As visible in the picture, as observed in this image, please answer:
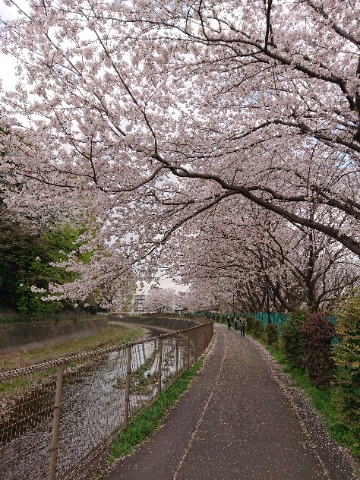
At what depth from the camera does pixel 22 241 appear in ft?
70.0

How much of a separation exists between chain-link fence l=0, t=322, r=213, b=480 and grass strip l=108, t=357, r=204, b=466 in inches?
7.9

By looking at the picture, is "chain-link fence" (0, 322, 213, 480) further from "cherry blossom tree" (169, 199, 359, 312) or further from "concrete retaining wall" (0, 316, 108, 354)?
"concrete retaining wall" (0, 316, 108, 354)

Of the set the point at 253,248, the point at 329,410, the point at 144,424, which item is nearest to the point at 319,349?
the point at 329,410

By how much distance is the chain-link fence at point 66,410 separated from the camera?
4.53 meters

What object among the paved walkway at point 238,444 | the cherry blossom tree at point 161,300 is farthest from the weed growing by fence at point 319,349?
the cherry blossom tree at point 161,300

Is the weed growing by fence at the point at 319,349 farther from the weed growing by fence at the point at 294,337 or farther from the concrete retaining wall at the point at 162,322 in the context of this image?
the concrete retaining wall at the point at 162,322

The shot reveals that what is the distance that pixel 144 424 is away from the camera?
6.37m

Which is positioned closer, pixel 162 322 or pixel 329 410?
pixel 329 410

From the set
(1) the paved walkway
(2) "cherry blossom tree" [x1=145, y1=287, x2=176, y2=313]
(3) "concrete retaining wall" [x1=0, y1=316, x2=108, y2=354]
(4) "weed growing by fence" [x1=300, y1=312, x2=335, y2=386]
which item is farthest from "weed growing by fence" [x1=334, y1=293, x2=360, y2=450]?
(2) "cherry blossom tree" [x1=145, y1=287, x2=176, y2=313]

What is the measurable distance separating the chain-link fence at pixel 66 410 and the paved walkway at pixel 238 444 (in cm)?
82

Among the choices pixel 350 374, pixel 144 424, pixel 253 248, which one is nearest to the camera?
→ pixel 350 374

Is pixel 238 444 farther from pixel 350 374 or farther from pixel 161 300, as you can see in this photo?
pixel 161 300

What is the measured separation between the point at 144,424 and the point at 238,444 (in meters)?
1.65

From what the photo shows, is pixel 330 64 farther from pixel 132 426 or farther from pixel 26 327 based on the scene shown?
pixel 26 327
